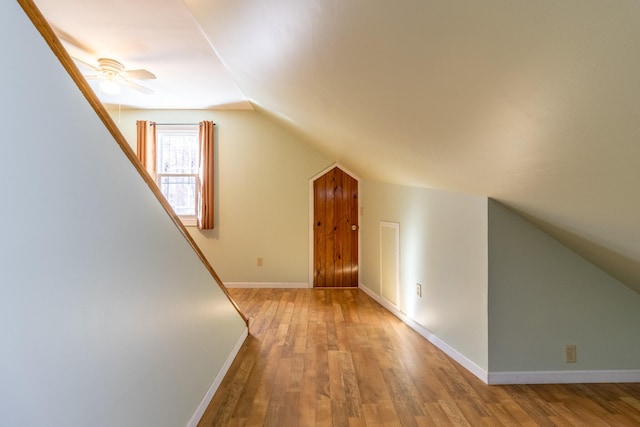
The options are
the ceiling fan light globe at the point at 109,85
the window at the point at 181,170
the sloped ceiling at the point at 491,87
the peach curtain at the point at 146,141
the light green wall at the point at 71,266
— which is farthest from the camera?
the window at the point at 181,170

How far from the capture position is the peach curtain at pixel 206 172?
15.8 feet

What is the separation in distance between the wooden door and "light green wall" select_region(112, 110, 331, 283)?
16 centimetres

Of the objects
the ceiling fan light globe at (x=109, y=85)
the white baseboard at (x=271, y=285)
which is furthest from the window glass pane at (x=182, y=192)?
the ceiling fan light globe at (x=109, y=85)

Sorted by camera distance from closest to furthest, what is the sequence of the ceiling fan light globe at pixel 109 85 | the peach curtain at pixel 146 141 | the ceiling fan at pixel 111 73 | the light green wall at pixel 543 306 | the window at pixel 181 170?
the light green wall at pixel 543 306
the ceiling fan at pixel 111 73
the ceiling fan light globe at pixel 109 85
the peach curtain at pixel 146 141
the window at pixel 181 170

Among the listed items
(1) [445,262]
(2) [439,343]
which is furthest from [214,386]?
(1) [445,262]

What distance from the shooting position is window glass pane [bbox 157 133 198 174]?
16.1ft

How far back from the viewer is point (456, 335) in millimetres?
2570

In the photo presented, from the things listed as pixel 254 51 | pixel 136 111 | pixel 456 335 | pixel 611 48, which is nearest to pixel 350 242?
pixel 456 335

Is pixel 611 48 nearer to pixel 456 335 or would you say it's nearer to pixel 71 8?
pixel 456 335

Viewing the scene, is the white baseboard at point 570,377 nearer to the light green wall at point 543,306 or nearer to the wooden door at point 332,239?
the light green wall at point 543,306

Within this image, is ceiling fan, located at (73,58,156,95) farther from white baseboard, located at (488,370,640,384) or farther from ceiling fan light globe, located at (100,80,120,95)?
white baseboard, located at (488,370,640,384)

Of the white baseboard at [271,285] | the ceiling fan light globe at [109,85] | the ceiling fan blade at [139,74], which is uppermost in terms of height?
the ceiling fan blade at [139,74]

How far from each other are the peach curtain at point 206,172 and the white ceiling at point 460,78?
5.60 ft

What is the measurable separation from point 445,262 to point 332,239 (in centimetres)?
238
